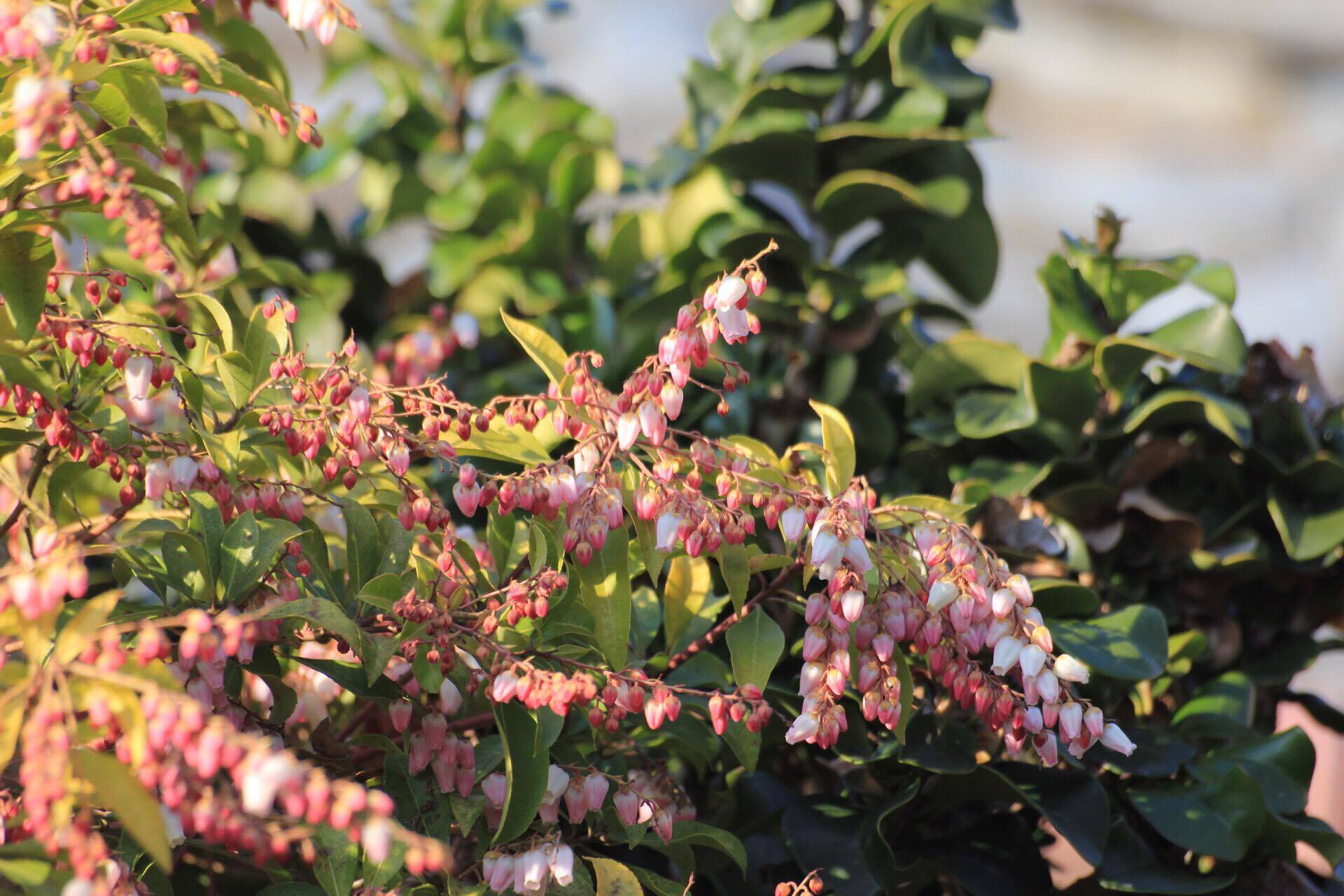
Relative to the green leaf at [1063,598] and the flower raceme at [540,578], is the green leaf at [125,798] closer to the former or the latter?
the flower raceme at [540,578]

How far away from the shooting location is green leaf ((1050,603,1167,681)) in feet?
2.58

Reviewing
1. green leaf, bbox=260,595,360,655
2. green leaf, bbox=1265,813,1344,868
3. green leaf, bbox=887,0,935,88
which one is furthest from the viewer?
green leaf, bbox=887,0,935,88

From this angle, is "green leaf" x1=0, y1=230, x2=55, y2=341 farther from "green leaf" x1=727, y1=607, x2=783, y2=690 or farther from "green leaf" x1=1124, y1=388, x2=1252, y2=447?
"green leaf" x1=1124, y1=388, x2=1252, y2=447

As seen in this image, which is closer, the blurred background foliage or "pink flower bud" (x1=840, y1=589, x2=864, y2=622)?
"pink flower bud" (x1=840, y1=589, x2=864, y2=622)

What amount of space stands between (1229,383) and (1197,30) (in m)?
3.14

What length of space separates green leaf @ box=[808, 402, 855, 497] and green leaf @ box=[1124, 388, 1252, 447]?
0.35 m

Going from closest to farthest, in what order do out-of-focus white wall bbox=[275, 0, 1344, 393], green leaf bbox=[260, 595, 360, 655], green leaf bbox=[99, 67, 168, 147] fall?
green leaf bbox=[260, 595, 360, 655]
green leaf bbox=[99, 67, 168, 147]
out-of-focus white wall bbox=[275, 0, 1344, 393]

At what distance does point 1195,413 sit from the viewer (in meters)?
0.97

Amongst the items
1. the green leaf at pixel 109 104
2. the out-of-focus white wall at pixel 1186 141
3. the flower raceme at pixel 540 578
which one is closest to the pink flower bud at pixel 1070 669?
the flower raceme at pixel 540 578

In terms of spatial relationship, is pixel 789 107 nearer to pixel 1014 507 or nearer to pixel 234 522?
pixel 1014 507

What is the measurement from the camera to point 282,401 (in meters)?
0.71

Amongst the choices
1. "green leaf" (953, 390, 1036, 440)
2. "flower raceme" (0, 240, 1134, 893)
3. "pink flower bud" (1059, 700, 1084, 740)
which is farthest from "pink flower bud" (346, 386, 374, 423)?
"green leaf" (953, 390, 1036, 440)

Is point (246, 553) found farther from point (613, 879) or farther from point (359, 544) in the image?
point (613, 879)

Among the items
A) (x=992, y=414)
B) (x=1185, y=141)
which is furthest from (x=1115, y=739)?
(x=1185, y=141)
